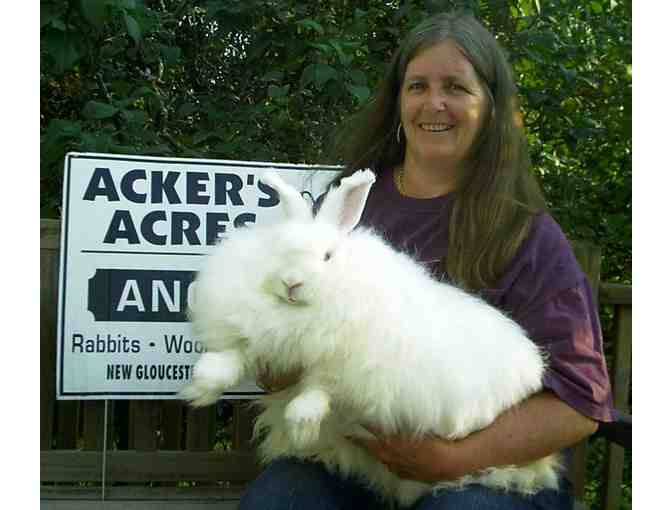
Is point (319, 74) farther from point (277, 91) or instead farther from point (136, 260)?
point (136, 260)

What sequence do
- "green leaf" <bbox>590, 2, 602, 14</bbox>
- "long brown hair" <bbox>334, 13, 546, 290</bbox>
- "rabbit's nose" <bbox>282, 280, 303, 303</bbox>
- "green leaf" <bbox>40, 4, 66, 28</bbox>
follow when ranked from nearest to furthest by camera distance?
"rabbit's nose" <bbox>282, 280, 303, 303</bbox>, "long brown hair" <bbox>334, 13, 546, 290</bbox>, "green leaf" <bbox>40, 4, 66, 28</bbox>, "green leaf" <bbox>590, 2, 602, 14</bbox>

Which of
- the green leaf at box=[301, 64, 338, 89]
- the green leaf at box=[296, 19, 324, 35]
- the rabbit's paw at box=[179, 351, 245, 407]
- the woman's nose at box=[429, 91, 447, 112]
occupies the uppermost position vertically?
the green leaf at box=[296, 19, 324, 35]

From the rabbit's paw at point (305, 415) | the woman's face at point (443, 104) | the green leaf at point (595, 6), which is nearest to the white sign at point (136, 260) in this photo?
the woman's face at point (443, 104)

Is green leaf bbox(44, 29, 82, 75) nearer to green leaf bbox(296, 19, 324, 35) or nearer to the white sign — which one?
the white sign

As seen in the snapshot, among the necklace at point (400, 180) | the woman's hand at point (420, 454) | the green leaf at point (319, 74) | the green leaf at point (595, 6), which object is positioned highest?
the green leaf at point (595, 6)

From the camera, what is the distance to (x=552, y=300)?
2105 millimetres

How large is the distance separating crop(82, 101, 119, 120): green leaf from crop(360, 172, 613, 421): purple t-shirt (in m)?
1.07

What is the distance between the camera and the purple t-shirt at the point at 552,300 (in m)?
2.05

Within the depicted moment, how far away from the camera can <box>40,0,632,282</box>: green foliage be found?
2.89 m

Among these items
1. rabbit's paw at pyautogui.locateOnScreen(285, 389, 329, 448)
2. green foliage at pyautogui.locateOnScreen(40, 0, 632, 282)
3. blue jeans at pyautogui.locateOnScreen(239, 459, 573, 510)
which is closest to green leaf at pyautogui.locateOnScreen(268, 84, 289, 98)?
green foliage at pyautogui.locateOnScreen(40, 0, 632, 282)

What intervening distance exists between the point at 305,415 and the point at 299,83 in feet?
5.47

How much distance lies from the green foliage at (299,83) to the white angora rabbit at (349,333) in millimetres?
992

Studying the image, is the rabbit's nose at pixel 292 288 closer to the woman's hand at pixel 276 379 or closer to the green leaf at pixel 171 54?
the woman's hand at pixel 276 379

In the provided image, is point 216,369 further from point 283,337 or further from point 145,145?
point 145,145
